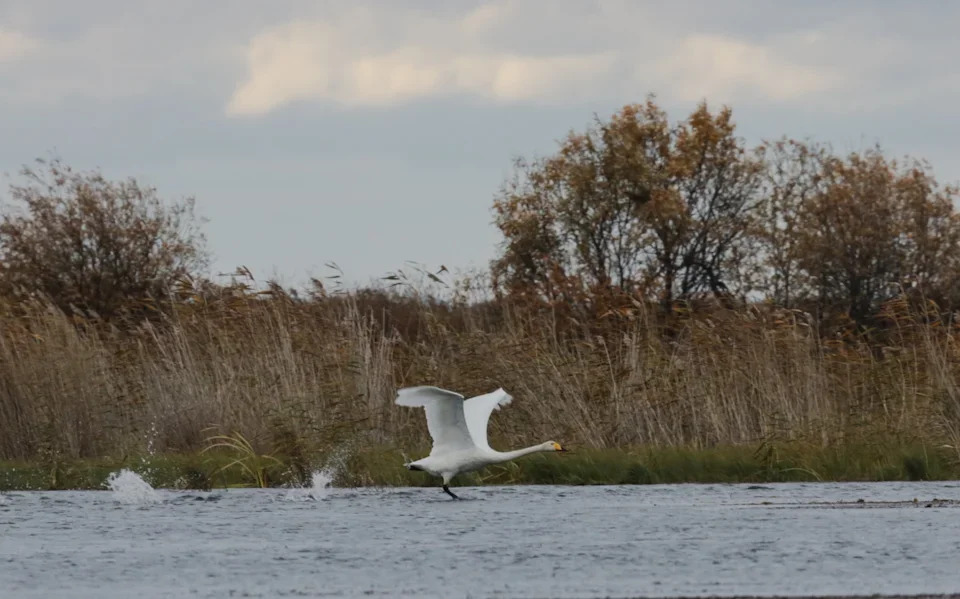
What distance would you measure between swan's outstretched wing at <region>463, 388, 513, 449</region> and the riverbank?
1007mm

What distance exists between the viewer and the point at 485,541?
1030cm

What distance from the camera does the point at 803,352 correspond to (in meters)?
16.6

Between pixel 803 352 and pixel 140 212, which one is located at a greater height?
pixel 140 212

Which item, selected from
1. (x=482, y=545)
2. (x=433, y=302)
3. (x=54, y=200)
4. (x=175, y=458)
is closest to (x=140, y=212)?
(x=54, y=200)

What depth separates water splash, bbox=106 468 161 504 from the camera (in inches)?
540

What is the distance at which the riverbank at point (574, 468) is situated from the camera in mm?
14891

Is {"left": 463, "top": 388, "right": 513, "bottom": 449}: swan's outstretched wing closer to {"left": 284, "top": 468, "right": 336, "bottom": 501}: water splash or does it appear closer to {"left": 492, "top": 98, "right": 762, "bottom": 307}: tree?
{"left": 284, "top": 468, "right": 336, "bottom": 501}: water splash

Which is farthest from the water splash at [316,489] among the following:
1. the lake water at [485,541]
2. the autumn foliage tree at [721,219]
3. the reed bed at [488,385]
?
the autumn foliage tree at [721,219]

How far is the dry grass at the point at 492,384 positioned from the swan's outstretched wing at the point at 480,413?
60.4 inches

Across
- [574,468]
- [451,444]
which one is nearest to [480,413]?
[451,444]

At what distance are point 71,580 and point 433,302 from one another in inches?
408

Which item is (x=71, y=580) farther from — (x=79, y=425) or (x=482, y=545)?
(x=79, y=425)

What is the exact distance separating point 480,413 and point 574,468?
136cm

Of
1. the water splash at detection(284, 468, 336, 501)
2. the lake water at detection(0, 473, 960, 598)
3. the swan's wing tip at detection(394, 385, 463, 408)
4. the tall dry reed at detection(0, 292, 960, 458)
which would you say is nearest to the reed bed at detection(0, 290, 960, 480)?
the tall dry reed at detection(0, 292, 960, 458)
